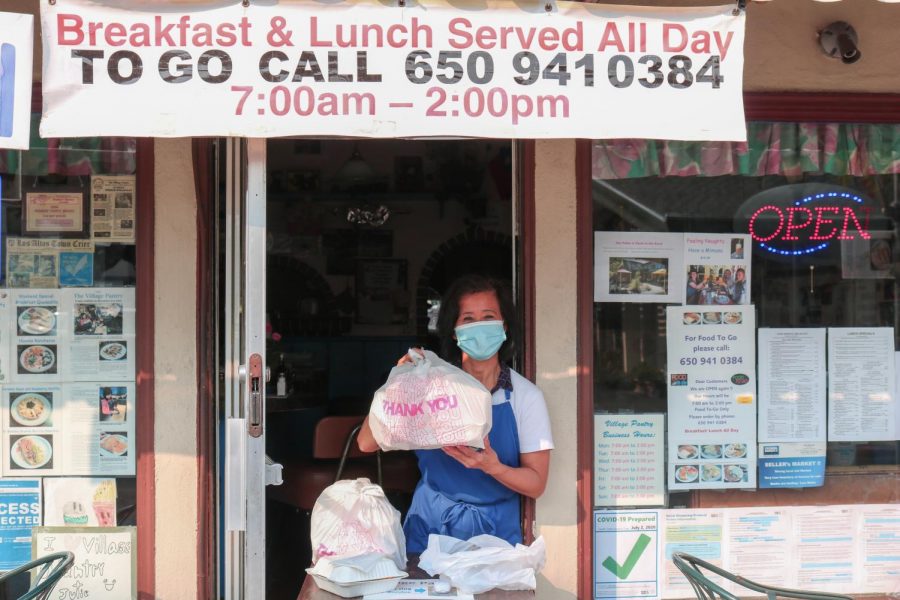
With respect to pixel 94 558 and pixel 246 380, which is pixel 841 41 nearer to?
pixel 246 380

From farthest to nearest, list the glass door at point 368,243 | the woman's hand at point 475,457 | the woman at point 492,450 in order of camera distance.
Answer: the glass door at point 368,243 < the woman at point 492,450 < the woman's hand at point 475,457

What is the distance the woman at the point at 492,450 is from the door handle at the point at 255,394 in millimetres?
451

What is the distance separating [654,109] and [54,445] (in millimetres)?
2814

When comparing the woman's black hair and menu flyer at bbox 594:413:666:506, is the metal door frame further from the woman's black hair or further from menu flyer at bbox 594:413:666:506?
menu flyer at bbox 594:413:666:506

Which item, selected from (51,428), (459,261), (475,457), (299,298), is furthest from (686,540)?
(299,298)

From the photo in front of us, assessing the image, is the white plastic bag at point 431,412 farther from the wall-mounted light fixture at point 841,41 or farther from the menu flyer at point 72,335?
the wall-mounted light fixture at point 841,41

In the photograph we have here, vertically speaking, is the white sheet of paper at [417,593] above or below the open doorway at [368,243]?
below

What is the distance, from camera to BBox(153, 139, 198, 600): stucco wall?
12.9 feet

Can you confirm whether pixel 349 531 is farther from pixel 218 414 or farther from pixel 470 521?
pixel 218 414

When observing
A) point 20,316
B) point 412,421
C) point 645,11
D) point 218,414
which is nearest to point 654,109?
point 645,11

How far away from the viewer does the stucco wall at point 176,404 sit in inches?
155

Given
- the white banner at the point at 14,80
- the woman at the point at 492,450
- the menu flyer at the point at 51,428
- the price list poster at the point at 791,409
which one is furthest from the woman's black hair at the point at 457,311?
the white banner at the point at 14,80

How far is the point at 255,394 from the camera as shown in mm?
3238

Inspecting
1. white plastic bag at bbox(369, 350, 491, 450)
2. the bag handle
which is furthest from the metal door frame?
the bag handle
